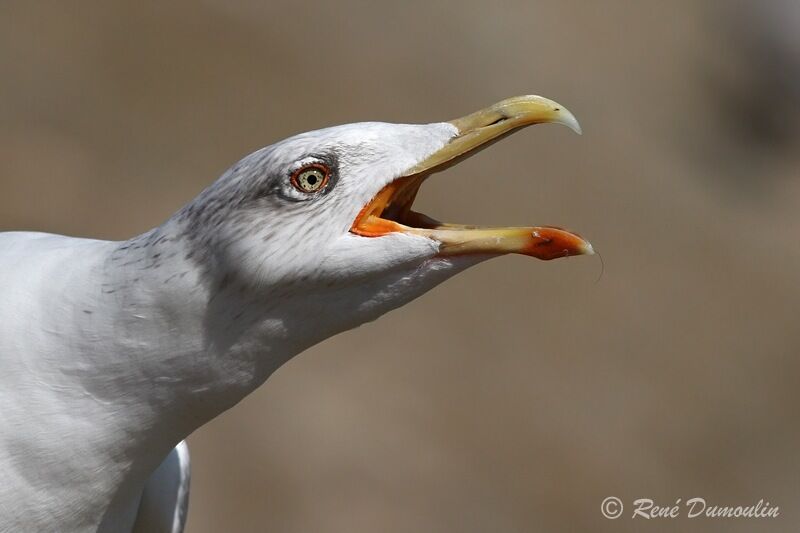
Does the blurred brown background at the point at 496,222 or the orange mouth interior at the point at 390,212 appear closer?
the orange mouth interior at the point at 390,212

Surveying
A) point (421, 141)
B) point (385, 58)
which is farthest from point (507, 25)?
point (421, 141)

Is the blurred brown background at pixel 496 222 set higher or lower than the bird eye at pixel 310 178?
lower

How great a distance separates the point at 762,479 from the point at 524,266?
2131 mm

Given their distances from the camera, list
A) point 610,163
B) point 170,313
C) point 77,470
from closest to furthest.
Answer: point 170,313 → point 77,470 → point 610,163

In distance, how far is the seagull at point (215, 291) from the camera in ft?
6.81

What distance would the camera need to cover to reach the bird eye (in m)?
2.08

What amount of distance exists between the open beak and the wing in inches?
42.7

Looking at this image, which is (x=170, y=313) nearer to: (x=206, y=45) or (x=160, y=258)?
(x=160, y=258)

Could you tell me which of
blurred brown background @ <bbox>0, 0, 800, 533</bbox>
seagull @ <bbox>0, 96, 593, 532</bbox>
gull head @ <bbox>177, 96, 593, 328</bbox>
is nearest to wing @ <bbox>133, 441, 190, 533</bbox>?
seagull @ <bbox>0, 96, 593, 532</bbox>

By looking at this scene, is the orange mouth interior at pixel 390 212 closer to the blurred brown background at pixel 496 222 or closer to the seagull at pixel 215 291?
the seagull at pixel 215 291

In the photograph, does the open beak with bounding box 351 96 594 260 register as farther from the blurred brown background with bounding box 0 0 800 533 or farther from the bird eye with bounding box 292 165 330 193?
the blurred brown background with bounding box 0 0 800 533

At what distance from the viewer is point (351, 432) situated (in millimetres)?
6418

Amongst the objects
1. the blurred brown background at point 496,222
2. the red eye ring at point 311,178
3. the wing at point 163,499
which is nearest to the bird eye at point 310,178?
the red eye ring at point 311,178

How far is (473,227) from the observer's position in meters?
2.11
